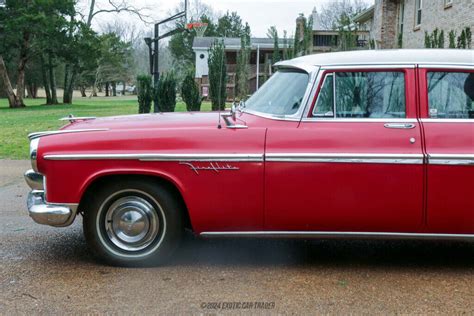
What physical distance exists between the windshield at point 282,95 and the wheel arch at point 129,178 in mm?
989

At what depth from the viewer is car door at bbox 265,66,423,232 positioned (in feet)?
13.2

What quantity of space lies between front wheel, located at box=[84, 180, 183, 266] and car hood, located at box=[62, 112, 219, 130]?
499mm

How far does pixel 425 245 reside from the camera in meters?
5.02

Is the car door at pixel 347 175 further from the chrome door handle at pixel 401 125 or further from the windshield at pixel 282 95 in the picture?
the windshield at pixel 282 95

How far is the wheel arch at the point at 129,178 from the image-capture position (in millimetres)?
4131

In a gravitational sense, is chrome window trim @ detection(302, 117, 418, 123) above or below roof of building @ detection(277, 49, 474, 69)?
below

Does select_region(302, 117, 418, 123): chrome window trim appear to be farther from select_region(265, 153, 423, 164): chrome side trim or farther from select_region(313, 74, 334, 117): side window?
select_region(265, 153, 423, 164): chrome side trim

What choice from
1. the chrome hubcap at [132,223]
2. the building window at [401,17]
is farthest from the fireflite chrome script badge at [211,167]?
the building window at [401,17]

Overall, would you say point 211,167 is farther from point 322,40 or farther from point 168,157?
point 322,40

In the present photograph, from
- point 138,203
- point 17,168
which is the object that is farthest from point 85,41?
point 138,203

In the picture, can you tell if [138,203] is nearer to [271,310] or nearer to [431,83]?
[271,310]

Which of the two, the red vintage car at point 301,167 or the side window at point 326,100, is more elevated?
the side window at point 326,100

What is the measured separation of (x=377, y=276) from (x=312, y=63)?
179cm

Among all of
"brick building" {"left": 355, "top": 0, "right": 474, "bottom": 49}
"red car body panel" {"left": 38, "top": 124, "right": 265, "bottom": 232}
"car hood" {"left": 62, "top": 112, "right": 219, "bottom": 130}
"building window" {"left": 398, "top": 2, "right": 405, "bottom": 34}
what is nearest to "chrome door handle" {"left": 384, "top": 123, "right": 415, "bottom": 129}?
"red car body panel" {"left": 38, "top": 124, "right": 265, "bottom": 232}
